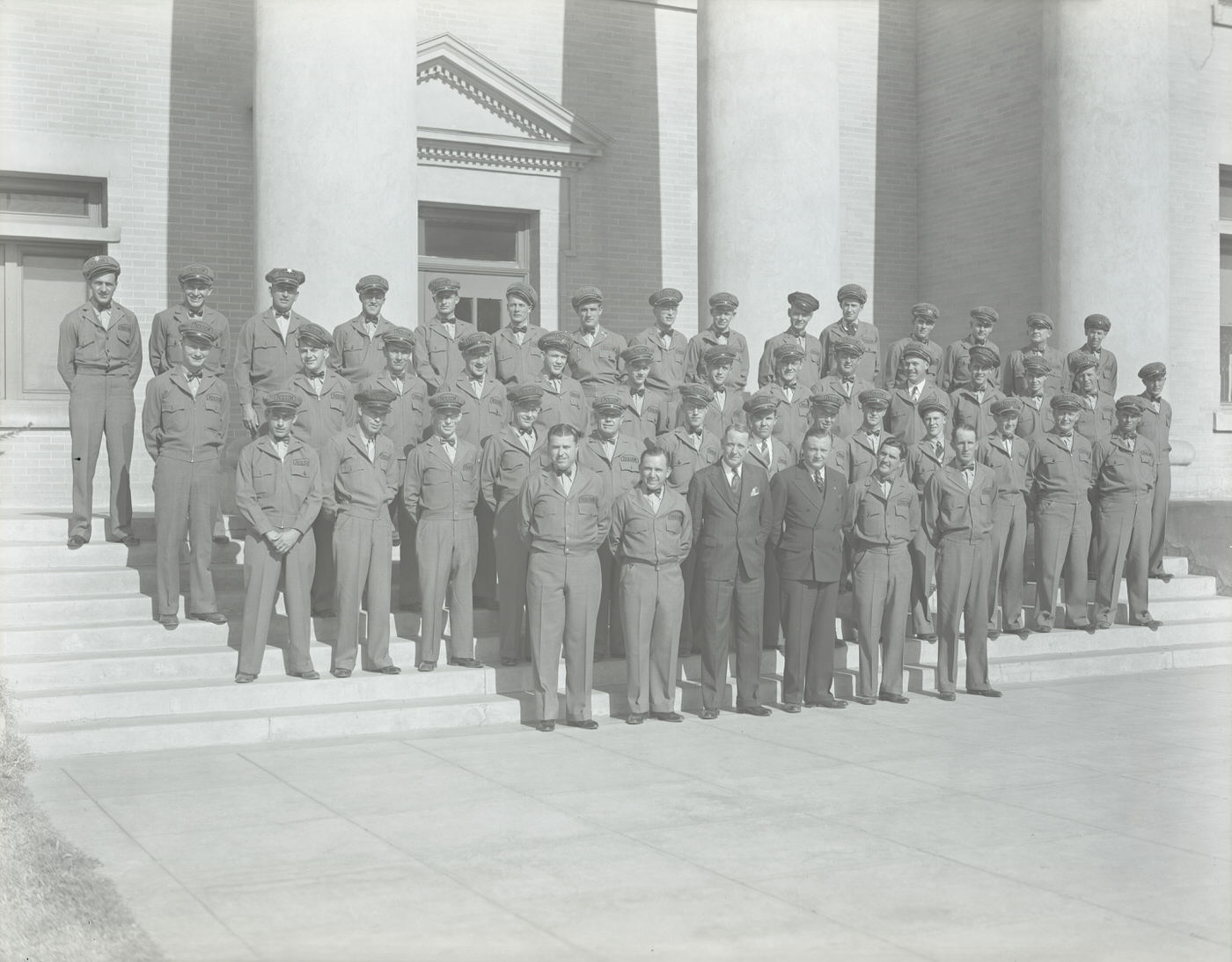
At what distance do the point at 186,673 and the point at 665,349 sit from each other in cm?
450

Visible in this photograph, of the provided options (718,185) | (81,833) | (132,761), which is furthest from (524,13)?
(81,833)

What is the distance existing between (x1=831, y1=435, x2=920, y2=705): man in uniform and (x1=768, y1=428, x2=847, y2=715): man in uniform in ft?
0.69

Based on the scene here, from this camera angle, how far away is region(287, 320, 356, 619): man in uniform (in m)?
10.3

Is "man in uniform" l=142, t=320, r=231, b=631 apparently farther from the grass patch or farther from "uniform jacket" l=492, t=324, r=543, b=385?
the grass patch

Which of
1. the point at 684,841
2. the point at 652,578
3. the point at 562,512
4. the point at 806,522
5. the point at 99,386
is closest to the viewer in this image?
the point at 684,841

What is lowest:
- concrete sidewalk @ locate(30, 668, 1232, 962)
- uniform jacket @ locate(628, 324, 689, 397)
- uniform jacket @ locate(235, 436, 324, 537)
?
concrete sidewalk @ locate(30, 668, 1232, 962)

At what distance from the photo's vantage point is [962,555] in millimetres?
10867

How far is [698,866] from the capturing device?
6.28 m

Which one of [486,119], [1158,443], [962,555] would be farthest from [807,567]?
[486,119]

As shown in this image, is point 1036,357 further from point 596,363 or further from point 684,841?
point 684,841

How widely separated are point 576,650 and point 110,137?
27.0 feet

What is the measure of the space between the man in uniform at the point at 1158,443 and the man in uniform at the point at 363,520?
23.5 feet

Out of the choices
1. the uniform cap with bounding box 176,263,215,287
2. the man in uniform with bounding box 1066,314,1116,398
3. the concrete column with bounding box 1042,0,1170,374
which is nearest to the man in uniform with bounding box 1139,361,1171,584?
the man in uniform with bounding box 1066,314,1116,398

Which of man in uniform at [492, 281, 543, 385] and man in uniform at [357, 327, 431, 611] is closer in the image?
man in uniform at [357, 327, 431, 611]
